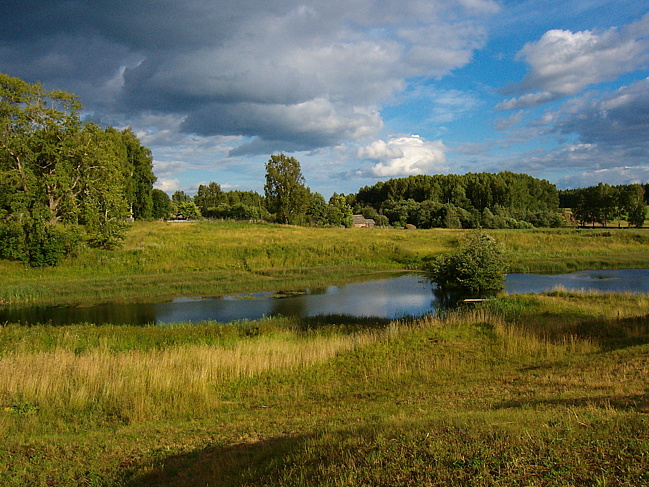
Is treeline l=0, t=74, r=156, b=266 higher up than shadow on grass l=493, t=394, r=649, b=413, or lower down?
higher up

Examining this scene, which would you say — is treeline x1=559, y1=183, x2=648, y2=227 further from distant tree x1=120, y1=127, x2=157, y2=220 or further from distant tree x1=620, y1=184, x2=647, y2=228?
distant tree x1=120, y1=127, x2=157, y2=220

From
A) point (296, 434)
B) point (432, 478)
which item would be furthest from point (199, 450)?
point (432, 478)

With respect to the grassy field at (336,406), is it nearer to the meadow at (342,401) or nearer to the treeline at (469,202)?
the meadow at (342,401)

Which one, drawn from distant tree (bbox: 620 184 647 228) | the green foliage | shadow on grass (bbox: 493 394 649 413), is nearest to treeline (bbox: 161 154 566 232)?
distant tree (bbox: 620 184 647 228)

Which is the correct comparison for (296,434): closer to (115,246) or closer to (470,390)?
(470,390)

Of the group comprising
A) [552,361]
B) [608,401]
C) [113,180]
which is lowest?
[552,361]

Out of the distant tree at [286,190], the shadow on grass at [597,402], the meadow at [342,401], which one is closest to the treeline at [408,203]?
the distant tree at [286,190]

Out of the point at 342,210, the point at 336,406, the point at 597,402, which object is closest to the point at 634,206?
the point at 342,210

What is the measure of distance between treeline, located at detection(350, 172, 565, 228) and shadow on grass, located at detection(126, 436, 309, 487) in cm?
9085

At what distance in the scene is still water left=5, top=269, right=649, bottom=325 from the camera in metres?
25.2

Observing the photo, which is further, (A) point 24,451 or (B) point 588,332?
(B) point 588,332

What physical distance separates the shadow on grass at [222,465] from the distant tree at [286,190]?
69.6 m

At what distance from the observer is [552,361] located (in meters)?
13.1

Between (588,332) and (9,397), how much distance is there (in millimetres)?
17516
